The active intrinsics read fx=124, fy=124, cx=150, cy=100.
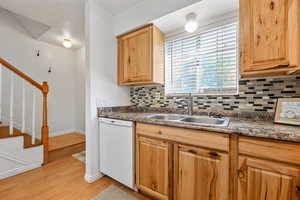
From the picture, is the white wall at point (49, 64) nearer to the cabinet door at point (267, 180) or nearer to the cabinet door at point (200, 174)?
the cabinet door at point (200, 174)

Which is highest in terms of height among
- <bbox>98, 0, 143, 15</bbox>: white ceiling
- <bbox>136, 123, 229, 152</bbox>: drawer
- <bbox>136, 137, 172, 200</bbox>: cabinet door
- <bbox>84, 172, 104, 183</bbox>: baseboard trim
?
<bbox>98, 0, 143, 15</bbox>: white ceiling

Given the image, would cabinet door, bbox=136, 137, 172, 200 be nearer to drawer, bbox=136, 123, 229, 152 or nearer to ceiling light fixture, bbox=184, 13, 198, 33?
drawer, bbox=136, 123, 229, 152

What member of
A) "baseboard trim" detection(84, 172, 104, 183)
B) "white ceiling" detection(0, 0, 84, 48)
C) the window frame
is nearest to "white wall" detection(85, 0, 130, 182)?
"baseboard trim" detection(84, 172, 104, 183)

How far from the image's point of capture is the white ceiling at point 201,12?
133 cm

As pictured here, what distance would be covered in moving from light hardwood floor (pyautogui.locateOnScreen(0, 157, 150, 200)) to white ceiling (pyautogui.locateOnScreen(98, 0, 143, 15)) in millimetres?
2526

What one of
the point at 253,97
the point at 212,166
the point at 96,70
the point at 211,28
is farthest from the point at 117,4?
the point at 212,166

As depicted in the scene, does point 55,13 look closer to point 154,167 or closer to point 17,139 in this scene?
point 17,139

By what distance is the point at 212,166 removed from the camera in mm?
1003

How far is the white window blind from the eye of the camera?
4.90ft

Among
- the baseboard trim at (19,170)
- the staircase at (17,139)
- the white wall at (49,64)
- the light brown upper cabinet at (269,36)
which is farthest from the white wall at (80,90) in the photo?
the light brown upper cabinet at (269,36)

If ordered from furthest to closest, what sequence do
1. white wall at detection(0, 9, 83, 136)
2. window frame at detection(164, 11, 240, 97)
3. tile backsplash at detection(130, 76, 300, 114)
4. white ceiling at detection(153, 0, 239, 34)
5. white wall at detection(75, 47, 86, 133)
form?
white wall at detection(75, 47, 86, 133)
white wall at detection(0, 9, 83, 136)
window frame at detection(164, 11, 240, 97)
white ceiling at detection(153, 0, 239, 34)
tile backsplash at detection(130, 76, 300, 114)

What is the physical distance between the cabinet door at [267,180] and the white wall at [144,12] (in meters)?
1.60

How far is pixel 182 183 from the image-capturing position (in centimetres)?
115

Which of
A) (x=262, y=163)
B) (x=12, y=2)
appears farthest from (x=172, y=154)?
(x=12, y=2)
